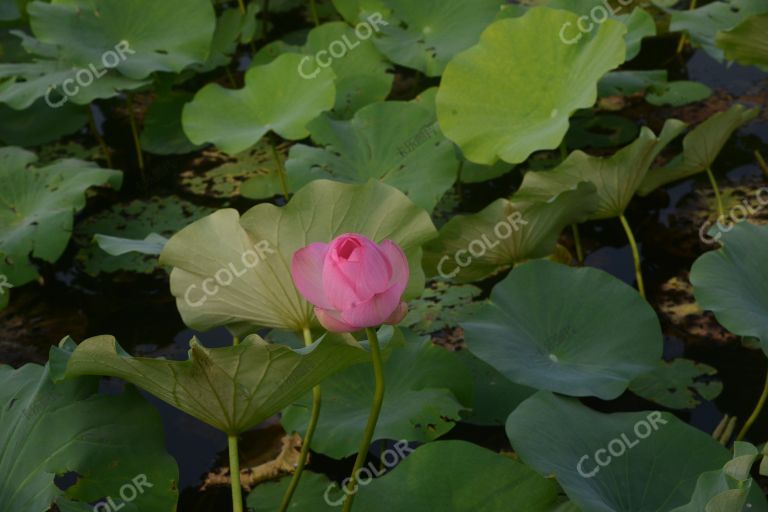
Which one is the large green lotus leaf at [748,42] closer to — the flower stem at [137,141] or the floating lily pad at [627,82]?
the floating lily pad at [627,82]

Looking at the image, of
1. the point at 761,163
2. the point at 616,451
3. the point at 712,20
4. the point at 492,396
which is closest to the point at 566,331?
the point at 492,396

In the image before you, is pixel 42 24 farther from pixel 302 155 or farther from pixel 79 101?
pixel 302 155

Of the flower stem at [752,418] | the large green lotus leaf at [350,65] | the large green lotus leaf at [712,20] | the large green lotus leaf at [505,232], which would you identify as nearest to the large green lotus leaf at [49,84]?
the large green lotus leaf at [350,65]

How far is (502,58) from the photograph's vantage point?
2084 millimetres

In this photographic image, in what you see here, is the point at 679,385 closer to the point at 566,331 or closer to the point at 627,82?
the point at 566,331

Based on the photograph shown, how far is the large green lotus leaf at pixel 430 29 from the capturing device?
2482 millimetres

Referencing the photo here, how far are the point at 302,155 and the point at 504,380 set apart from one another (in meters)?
0.73

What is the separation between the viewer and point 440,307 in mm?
2059

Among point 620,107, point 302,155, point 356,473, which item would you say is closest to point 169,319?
point 302,155

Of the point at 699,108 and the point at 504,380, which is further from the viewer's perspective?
the point at 699,108

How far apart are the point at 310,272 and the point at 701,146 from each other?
119 centimetres

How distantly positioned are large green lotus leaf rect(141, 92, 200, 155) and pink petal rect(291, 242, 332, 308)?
A: 1579 millimetres

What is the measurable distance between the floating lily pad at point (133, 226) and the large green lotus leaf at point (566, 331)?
97 cm

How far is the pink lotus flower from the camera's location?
1.13 meters
